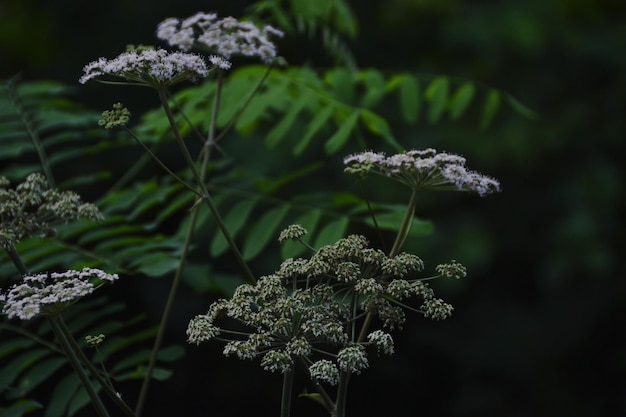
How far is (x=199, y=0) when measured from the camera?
26.9 feet

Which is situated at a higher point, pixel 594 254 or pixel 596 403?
pixel 594 254

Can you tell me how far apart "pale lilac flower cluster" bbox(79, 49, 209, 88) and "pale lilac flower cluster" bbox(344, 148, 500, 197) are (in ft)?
1.22

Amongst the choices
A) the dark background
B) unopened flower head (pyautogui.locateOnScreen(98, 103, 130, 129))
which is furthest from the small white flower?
the dark background

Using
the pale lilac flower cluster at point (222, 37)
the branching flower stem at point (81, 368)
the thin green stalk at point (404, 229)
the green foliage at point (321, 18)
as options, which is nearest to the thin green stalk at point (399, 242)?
the thin green stalk at point (404, 229)

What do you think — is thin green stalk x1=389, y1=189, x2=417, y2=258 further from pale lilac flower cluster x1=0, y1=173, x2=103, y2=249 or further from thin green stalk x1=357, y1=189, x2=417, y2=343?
pale lilac flower cluster x1=0, y1=173, x2=103, y2=249

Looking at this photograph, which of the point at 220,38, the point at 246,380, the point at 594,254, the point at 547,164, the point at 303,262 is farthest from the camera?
the point at 547,164

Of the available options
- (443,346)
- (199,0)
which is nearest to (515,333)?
(443,346)

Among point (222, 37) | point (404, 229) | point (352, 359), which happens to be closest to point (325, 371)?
point (352, 359)

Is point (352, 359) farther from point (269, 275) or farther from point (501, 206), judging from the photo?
point (501, 206)

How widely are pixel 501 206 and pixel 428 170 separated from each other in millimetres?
7666

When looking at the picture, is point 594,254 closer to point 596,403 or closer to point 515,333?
point 515,333

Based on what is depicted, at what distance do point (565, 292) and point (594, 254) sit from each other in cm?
157

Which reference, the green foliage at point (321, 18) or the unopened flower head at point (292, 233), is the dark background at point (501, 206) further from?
the unopened flower head at point (292, 233)

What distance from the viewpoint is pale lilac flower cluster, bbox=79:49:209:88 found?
1671 mm
